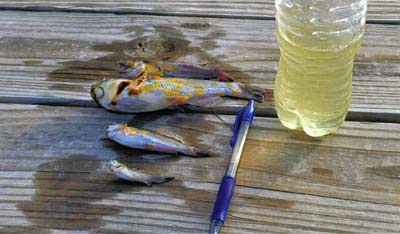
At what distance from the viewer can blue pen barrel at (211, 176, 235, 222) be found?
4.22 ft

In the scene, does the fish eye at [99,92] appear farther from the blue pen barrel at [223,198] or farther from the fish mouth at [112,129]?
the blue pen barrel at [223,198]

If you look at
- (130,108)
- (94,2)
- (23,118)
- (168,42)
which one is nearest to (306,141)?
(130,108)

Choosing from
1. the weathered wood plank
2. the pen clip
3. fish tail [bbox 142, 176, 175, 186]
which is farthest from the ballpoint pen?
the weathered wood plank

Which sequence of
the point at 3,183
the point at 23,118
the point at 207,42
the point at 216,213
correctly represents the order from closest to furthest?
the point at 216,213
the point at 3,183
the point at 23,118
the point at 207,42

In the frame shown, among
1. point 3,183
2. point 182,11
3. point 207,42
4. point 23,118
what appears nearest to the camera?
point 3,183

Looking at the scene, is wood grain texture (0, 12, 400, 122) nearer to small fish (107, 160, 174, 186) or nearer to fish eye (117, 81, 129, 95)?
fish eye (117, 81, 129, 95)

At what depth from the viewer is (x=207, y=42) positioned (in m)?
1.87

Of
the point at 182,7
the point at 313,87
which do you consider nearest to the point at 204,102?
the point at 313,87

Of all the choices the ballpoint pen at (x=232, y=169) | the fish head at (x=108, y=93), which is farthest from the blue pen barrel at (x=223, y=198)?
the fish head at (x=108, y=93)

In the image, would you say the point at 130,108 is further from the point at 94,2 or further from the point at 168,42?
the point at 94,2

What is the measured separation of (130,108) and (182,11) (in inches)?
21.3

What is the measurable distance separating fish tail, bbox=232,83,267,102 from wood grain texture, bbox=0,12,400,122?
0.03 meters

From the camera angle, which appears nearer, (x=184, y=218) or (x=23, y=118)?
(x=184, y=218)

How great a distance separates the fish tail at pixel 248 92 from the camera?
1.63 m
